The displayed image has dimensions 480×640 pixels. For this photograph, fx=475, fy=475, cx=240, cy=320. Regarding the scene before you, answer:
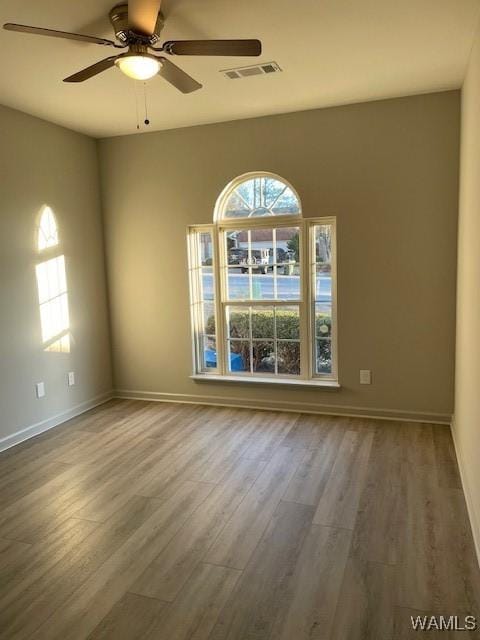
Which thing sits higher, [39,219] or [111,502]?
[39,219]

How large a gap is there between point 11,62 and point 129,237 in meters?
2.14

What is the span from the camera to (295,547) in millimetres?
2436

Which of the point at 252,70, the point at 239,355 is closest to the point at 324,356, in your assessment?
the point at 239,355

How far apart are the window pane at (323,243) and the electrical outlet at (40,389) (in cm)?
275

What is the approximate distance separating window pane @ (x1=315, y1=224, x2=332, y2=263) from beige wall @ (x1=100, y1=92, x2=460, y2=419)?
0.16 metres

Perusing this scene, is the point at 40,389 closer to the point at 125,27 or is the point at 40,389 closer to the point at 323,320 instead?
the point at 323,320

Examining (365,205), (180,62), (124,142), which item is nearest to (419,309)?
(365,205)

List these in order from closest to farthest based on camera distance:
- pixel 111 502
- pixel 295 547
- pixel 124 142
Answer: pixel 295 547 < pixel 111 502 < pixel 124 142

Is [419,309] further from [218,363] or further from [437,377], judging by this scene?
[218,363]

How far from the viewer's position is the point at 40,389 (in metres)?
4.23

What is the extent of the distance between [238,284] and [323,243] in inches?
36.9

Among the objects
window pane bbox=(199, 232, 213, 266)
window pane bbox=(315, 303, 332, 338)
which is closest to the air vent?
window pane bbox=(199, 232, 213, 266)

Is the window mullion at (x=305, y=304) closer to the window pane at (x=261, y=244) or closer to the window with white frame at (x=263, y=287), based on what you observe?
the window with white frame at (x=263, y=287)
